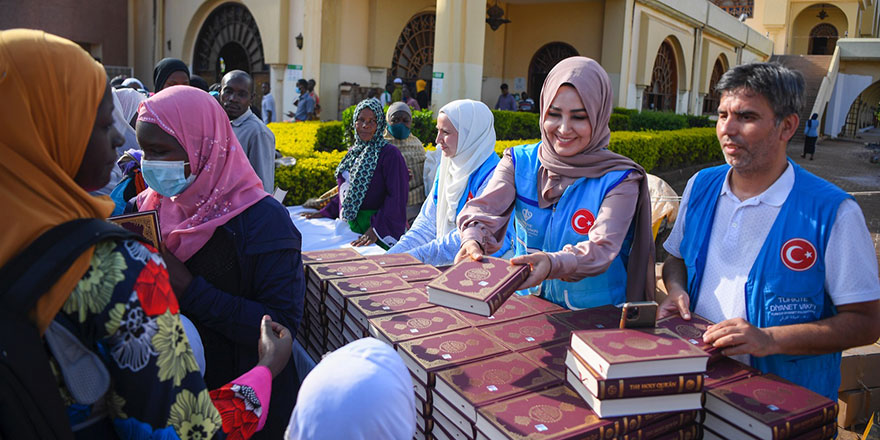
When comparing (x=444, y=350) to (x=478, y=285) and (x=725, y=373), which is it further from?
(x=725, y=373)

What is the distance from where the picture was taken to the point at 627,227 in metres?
1.95

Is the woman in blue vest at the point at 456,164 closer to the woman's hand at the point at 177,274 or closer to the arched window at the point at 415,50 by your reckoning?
the woman's hand at the point at 177,274

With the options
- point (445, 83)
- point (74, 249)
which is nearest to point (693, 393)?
point (74, 249)

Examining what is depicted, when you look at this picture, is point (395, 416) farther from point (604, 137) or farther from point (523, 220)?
point (604, 137)

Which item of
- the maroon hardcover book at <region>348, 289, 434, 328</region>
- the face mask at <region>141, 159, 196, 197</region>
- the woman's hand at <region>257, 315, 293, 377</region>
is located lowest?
the woman's hand at <region>257, 315, 293, 377</region>

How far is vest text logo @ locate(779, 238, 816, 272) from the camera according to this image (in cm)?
177

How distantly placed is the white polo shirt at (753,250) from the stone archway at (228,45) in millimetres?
14941

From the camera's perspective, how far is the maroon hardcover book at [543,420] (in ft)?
3.97

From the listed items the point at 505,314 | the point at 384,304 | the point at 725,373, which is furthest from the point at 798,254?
the point at 384,304

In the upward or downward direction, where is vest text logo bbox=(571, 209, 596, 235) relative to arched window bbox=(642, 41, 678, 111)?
downward

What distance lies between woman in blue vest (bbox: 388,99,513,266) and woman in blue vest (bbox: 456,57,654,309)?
1.22 m

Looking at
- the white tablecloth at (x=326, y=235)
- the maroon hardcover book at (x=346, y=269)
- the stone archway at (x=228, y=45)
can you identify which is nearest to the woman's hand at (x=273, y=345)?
the maroon hardcover book at (x=346, y=269)

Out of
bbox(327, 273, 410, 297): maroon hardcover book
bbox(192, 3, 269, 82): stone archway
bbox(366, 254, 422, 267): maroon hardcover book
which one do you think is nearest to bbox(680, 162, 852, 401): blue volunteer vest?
bbox(327, 273, 410, 297): maroon hardcover book

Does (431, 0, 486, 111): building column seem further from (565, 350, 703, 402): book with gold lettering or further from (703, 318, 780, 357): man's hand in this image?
(565, 350, 703, 402): book with gold lettering
